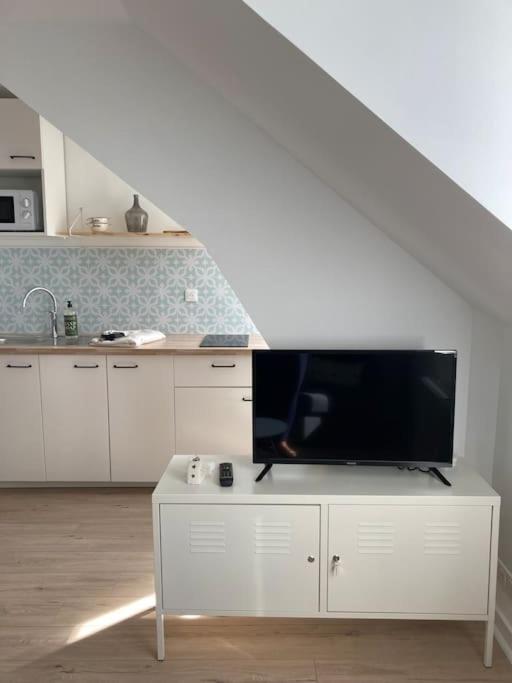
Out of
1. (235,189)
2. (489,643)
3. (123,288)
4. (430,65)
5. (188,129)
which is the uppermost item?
(188,129)

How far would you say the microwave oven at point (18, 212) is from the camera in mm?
3613

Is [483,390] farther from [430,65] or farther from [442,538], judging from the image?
[430,65]

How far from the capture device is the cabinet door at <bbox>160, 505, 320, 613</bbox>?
2.10 m

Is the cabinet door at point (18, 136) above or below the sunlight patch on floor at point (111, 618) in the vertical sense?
above

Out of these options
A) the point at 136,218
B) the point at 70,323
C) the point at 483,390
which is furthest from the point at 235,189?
the point at 70,323

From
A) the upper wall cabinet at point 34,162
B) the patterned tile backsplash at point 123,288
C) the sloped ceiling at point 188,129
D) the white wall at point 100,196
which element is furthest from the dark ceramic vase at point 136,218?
the sloped ceiling at point 188,129

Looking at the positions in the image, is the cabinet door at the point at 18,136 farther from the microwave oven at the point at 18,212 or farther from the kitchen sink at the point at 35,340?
the kitchen sink at the point at 35,340

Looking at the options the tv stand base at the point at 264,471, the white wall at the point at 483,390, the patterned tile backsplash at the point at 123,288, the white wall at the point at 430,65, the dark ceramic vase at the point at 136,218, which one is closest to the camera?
the white wall at the point at 430,65

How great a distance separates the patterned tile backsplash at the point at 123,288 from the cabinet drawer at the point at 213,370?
60 cm

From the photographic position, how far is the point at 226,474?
222 centimetres

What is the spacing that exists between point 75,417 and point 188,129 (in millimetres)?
2034

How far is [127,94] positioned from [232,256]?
0.72 m

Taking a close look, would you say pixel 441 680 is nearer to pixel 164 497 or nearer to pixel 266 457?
pixel 266 457

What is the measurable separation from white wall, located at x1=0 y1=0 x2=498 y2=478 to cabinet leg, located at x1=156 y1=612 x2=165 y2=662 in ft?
3.73
